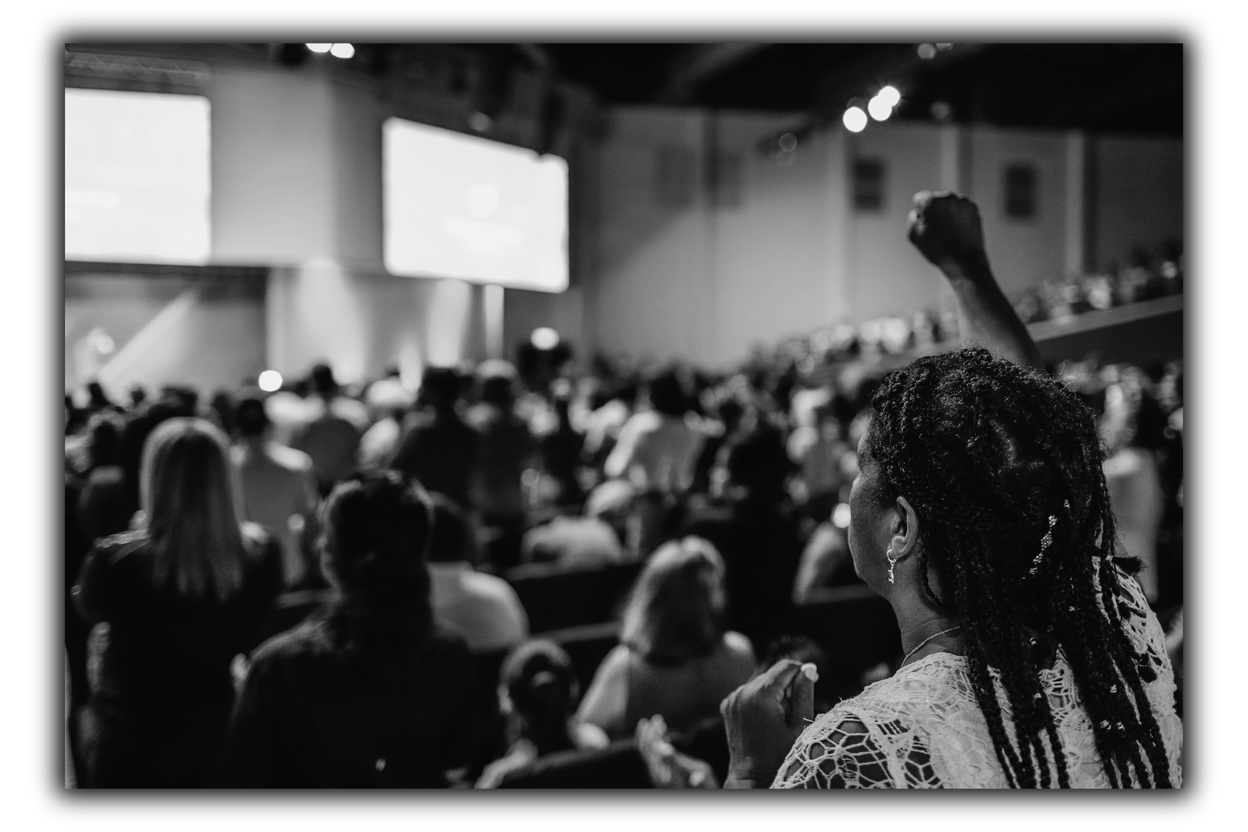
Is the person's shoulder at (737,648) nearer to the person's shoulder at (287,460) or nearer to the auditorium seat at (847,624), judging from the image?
the auditorium seat at (847,624)

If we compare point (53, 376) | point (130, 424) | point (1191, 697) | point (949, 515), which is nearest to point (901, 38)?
point (1191, 697)

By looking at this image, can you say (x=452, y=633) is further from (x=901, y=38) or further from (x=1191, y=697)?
(x=901, y=38)

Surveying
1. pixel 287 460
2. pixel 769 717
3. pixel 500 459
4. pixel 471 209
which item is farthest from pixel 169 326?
pixel 769 717

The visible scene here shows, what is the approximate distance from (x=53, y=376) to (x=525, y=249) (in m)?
12.2

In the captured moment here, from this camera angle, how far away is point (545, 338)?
1523cm

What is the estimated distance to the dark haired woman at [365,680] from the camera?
5.98 ft

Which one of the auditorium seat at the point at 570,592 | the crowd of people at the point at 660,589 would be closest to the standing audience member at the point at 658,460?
the crowd of people at the point at 660,589

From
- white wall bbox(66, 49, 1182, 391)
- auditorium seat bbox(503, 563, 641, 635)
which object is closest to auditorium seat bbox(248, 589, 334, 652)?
auditorium seat bbox(503, 563, 641, 635)

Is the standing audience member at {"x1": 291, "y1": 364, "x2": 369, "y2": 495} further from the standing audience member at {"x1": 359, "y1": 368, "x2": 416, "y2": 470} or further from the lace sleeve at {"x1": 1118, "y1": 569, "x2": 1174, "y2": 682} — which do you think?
the lace sleeve at {"x1": 1118, "y1": 569, "x2": 1174, "y2": 682}

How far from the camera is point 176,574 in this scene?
2328mm

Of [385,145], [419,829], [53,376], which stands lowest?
[419,829]

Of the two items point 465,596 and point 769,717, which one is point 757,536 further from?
point 769,717

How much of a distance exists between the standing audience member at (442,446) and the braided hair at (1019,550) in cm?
377

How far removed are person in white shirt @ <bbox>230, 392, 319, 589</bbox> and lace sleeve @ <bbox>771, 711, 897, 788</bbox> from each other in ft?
11.0
